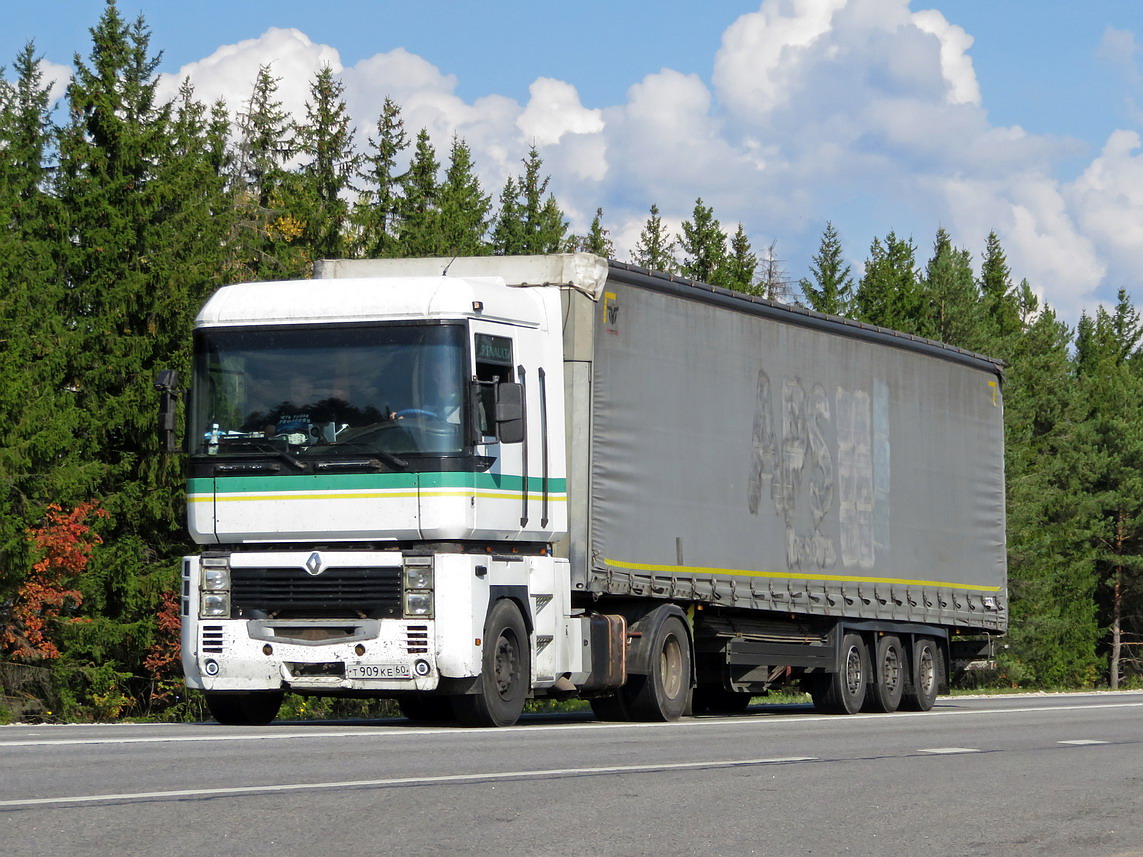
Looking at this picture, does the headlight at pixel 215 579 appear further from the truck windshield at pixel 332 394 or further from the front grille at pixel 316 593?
the truck windshield at pixel 332 394

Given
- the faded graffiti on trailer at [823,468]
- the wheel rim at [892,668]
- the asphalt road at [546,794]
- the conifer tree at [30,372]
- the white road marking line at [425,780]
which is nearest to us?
the asphalt road at [546,794]

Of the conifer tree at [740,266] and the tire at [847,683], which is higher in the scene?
the conifer tree at [740,266]

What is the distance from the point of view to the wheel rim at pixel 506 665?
15.1 meters

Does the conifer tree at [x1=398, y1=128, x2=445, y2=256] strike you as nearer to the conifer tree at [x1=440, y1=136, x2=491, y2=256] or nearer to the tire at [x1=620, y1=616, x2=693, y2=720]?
the conifer tree at [x1=440, y1=136, x2=491, y2=256]

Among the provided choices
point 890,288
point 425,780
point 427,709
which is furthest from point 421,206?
point 425,780

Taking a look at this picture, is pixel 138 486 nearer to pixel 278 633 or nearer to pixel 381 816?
pixel 278 633

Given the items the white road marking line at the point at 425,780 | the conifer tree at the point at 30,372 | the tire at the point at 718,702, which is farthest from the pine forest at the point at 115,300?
the white road marking line at the point at 425,780

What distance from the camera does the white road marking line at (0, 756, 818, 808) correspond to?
28.7ft

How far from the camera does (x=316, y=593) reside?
1455cm

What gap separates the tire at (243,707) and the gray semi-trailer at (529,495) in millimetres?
21

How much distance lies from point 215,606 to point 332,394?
1950 millimetres

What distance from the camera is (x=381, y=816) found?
8.56 m

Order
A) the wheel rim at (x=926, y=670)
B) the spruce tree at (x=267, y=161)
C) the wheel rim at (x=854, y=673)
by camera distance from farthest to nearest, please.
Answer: the spruce tree at (x=267, y=161) → the wheel rim at (x=926, y=670) → the wheel rim at (x=854, y=673)

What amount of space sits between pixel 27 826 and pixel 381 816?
63.1 inches
